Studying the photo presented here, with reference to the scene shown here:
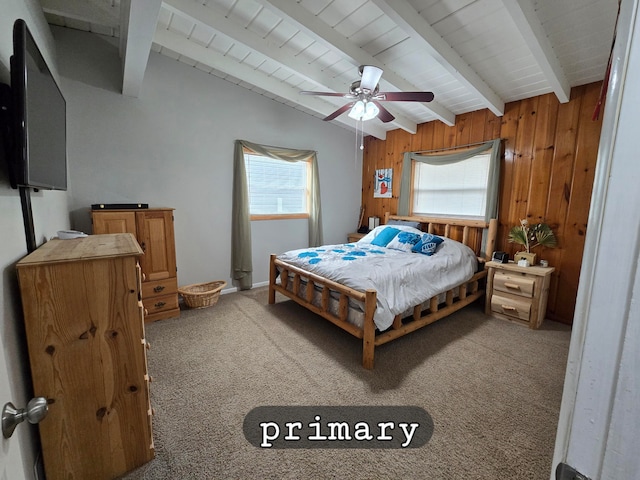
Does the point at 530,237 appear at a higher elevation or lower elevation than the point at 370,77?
lower

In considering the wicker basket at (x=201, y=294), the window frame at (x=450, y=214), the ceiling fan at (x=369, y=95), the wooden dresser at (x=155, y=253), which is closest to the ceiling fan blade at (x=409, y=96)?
the ceiling fan at (x=369, y=95)

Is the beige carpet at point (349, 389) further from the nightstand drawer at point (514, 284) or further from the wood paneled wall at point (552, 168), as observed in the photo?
the wood paneled wall at point (552, 168)

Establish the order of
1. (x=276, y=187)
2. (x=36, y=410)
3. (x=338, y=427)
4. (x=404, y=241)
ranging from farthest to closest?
(x=276, y=187) < (x=404, y=241) < (x=338, y=427) < (x=36, y=410)

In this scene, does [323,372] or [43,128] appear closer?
[43,128]

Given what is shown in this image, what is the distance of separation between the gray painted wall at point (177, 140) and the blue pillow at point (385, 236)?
1228 mm

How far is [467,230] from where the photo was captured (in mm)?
3584

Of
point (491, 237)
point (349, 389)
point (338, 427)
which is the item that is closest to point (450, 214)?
point (491, 237)

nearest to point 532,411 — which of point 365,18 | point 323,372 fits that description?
point 323,372

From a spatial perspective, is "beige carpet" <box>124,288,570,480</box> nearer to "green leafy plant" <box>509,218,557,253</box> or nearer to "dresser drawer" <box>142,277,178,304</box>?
"dresser drawer" <box>142,277,178,304</box>

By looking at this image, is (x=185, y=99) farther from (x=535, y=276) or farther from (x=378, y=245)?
(x=535, y=276)

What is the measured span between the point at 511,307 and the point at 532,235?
0.82 m

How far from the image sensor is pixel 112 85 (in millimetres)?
2865

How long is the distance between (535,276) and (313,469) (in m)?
2.74

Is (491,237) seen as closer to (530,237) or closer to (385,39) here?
(530,237)
